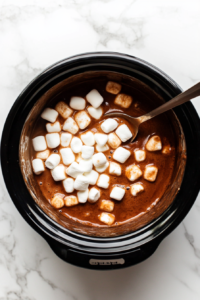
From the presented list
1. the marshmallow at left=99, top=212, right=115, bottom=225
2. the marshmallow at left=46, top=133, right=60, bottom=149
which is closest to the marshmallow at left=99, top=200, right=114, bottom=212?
the marshmallow at left=99, top=212, right=115, bottom=225

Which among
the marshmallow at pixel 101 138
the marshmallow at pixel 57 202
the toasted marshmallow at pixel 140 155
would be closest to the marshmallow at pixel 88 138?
the marshmallow at pixel 101 138

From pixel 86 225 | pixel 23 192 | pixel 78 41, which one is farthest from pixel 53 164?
pixel 78 41

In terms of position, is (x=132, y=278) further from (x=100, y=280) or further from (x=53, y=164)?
(x=53, y=164)

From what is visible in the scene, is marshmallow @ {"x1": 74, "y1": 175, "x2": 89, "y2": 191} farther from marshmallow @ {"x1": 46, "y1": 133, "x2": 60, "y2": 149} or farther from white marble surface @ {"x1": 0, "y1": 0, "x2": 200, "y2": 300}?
white marble surface @ {"x1": 0, "y1": 0, "x2": 200, "y2": 300}

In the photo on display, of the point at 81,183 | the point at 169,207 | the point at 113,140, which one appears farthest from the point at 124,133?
the point at 169,207

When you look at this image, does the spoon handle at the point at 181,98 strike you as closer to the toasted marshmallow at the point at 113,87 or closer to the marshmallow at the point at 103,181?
the toasted marshmallow at the point at 113,87

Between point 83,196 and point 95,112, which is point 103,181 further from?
point 95,112
